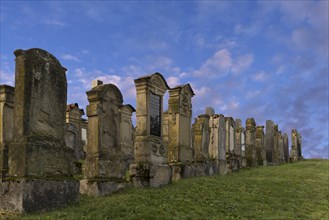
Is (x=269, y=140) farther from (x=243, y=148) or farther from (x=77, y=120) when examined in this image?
(x=77, y=120)

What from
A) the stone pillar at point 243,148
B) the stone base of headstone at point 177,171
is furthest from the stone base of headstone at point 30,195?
the stone pillar at point 243,148

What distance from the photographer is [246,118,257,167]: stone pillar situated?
25047 millimetres

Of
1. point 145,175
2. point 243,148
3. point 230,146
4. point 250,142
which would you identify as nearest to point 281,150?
point 250,142

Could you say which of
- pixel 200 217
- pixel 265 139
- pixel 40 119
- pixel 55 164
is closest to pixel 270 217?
pixel 200 217

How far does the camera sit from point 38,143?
8.95 m

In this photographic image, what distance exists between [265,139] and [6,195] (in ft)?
78.7

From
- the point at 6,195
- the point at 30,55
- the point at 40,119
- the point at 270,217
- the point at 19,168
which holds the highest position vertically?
the point at 30,55

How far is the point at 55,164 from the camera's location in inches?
367

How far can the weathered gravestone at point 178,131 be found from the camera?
1584cm

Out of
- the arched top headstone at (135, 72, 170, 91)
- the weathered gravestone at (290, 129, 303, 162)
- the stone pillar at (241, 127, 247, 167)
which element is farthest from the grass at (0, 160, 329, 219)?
the weathered gravestone at (290, 129, 303, 162)

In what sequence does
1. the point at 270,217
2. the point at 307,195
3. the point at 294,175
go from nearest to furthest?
the point at 270,217
the point at 307,195
the point at 294,175

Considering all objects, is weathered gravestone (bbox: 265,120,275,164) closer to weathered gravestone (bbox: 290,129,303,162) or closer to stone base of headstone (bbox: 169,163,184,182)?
weathered gravestone (bbox: 290,129,303,162)

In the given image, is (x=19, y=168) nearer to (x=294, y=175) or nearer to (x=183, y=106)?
(x=183, y=106)

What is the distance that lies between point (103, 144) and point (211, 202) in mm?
3650
